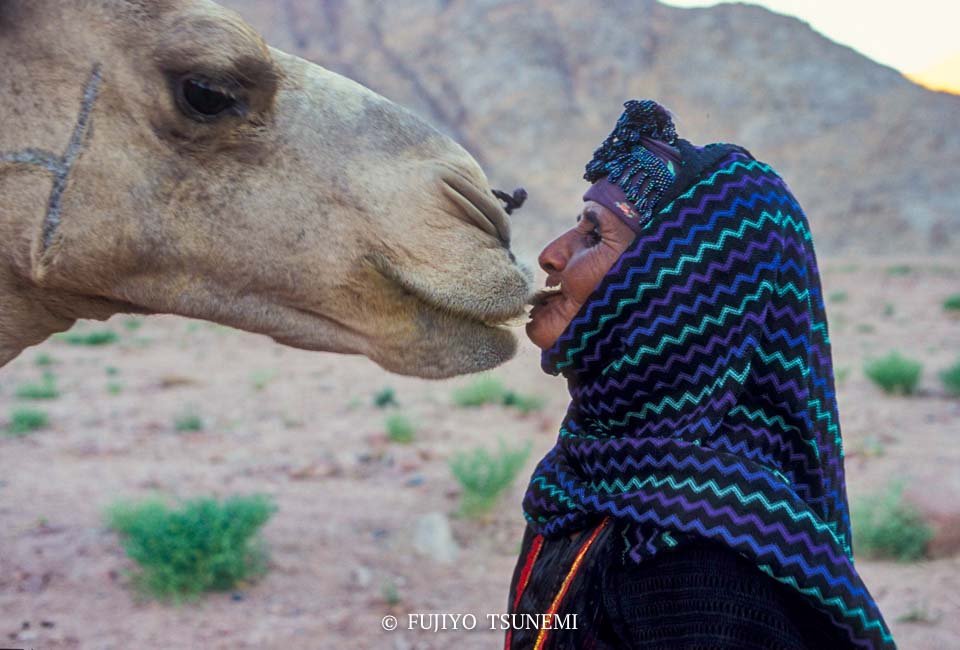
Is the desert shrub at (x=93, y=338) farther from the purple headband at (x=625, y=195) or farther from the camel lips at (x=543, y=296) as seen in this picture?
the purple headband at (x=625, y=195)

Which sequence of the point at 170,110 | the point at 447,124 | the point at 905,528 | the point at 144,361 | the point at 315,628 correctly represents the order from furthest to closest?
the point at 447,124, the point at 144,361, the point at 905,528, the point at 315,628, the point at 170,110

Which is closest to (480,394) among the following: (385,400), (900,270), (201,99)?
(385,400)

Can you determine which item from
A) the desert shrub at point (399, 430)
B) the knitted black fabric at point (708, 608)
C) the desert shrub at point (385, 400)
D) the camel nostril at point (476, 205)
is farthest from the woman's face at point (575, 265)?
the desert shrub at point (385, 400)

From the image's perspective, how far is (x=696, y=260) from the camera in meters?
1.62

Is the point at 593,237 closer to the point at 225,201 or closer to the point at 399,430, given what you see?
the point at 225,201

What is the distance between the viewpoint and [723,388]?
62.2 inches

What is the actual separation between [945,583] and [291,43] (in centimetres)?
4669

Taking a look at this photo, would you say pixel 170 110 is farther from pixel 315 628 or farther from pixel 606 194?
pixel 315 628

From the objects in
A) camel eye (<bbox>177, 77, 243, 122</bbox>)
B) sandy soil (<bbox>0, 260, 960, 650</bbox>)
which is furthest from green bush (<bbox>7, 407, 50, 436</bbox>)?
camel eye (<bbox>177, 77, 243, 122</bbox>)

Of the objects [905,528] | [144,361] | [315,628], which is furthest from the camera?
[144,361]

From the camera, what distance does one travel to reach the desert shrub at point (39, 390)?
9.49 meters

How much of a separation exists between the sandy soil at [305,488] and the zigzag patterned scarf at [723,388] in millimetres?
546

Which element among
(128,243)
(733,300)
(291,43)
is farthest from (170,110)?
(291,43)

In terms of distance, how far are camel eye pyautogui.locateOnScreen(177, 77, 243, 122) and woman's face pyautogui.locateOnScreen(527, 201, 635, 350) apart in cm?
Answer: 82
